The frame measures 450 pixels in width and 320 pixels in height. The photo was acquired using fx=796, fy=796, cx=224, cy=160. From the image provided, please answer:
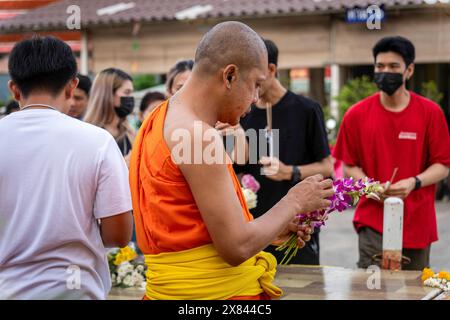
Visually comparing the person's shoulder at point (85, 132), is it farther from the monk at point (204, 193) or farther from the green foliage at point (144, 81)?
the green foliage at point (144, 81)

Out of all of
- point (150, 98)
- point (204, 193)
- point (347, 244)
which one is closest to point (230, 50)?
point (204, 193)

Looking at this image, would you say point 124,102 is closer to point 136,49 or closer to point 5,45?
point 136,49

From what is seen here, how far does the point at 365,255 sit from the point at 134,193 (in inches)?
112

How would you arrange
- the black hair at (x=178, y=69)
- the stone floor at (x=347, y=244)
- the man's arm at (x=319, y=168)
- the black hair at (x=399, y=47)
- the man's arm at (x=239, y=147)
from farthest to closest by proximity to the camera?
the stone floor at (x=347, y=244) → the black hair at (x=178, y=69) → the black hair at (x=399, y=47) → the man's arm at (x=319, y=168) → the man's arm at (x=239, y=147)

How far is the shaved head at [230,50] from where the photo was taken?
268 cm

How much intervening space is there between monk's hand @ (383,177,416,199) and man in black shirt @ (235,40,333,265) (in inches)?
15.5

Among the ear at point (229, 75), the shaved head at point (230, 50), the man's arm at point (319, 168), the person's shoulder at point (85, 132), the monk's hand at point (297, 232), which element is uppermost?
the shaved head at point (230, 50)

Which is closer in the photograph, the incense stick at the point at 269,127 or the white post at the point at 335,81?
the incense stick at the point at 269,127

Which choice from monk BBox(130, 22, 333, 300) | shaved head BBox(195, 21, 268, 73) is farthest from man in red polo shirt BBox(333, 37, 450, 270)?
shaved head BBox(195, 21, 268, 73)

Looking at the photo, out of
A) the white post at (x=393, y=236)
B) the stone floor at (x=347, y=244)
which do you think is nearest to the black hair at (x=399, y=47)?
the white post at (x=393, y=236)

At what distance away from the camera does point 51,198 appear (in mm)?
2707

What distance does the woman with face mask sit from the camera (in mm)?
5641

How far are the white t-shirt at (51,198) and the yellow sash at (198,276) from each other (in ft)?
0.84
